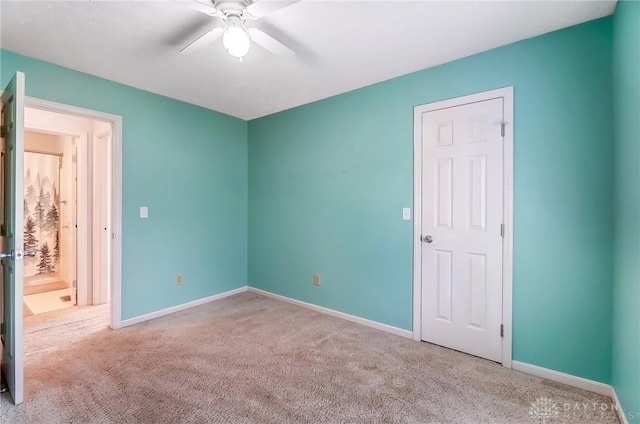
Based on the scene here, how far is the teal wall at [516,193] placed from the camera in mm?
1921

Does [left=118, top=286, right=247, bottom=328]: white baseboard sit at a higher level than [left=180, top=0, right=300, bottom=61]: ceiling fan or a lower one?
lower

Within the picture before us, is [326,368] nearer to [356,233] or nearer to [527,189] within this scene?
[356,233]

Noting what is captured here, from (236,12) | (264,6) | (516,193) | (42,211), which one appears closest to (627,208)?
(516,193)

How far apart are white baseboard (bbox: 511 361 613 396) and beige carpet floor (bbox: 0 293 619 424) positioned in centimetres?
5

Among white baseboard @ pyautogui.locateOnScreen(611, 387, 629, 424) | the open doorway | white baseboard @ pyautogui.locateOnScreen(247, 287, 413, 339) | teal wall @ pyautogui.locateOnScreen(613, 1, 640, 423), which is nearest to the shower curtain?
the open doorway

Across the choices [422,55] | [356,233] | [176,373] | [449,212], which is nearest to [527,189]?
[449,212]

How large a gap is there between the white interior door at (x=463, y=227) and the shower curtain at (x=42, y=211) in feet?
17.5

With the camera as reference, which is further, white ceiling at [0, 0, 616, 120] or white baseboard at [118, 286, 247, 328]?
white baseboard at [118, 286, 247, 328]

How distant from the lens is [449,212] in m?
2.50

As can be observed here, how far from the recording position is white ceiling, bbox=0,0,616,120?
5.91ft

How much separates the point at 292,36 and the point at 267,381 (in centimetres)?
244

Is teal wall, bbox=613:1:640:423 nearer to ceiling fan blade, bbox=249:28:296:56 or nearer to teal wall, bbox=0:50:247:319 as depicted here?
ceiling fan blade, bbox=249:28:296:56

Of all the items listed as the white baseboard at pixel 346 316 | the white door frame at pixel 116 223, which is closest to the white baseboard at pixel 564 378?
the white baseboard at pixel 346 316

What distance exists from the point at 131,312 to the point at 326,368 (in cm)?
214
